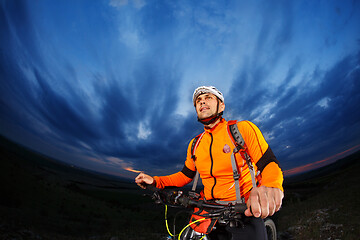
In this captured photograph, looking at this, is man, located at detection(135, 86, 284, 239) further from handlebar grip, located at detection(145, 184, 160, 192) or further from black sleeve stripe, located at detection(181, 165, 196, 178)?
handlebar grip, located at detection(145, 184, 160, 192)

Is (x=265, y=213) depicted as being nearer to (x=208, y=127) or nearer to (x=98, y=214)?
(x=208, y=127)

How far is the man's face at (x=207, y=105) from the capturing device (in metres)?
3.15

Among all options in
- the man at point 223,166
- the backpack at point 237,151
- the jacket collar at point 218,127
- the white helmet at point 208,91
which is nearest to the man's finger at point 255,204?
the man at point 223,166

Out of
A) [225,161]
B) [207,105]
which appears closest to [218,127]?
[207,105]

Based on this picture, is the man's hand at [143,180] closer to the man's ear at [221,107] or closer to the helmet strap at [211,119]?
the helmet strap at [211,119]

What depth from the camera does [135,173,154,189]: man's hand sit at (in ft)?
9.87

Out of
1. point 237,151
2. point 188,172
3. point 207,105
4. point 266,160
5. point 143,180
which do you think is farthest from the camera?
point 188,172

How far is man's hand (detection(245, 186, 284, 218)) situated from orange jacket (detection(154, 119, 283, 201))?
0.50 metres

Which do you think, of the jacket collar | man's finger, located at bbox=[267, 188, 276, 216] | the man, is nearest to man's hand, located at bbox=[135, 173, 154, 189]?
the man

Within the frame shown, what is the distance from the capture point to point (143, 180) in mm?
3035

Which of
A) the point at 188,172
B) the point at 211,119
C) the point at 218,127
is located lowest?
the point at 188,172

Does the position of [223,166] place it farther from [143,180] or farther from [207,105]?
[143,180]

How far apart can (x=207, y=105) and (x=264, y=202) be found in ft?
7.06

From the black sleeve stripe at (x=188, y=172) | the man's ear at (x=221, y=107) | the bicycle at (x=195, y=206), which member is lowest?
the bicycle at (x=195, y=206)
